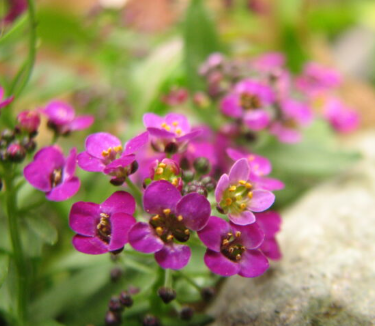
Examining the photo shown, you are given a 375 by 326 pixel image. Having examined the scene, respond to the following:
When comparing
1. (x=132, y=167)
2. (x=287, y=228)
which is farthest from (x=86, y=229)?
(x=287, y=228)

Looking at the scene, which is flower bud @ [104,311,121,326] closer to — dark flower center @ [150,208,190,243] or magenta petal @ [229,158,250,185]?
dark flower center @ [150,208,190,243]

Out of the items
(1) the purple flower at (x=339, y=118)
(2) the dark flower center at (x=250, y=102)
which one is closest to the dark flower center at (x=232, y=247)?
(2) the dark flower center at (x=250, y=102)

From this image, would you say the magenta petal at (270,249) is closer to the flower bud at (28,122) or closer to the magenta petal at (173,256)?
the magenta petal at (173,256)

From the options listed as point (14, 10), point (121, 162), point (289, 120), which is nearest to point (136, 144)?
point (121, 162)

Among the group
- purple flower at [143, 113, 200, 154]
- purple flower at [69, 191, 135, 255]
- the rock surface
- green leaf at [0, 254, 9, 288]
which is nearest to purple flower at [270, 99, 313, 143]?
the rock surface

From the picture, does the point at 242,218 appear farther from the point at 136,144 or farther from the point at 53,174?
the point at 53,174

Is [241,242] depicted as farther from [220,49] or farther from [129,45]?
[129,45]
